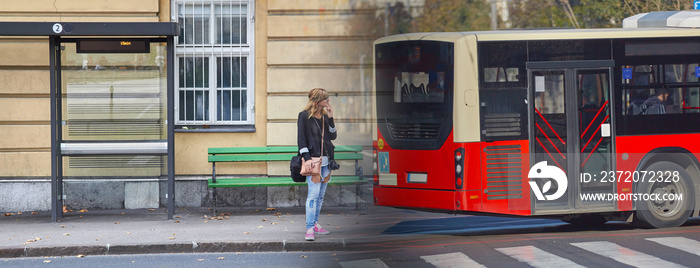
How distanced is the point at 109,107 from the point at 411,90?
8145 mm

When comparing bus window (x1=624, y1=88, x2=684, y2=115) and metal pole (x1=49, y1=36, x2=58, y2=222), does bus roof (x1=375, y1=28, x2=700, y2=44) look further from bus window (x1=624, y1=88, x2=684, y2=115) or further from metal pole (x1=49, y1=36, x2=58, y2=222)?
metal pole (x1=49, y1=36, x2=58, y2=222)

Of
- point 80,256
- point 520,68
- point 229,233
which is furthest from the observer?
point 229,233

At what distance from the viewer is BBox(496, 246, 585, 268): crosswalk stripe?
5573 millimetres

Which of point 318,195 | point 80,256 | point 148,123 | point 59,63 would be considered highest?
point 59,63

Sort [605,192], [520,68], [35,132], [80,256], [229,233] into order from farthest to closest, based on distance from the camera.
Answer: [35,132] < [229,233] < [80,256] < [520,68] < [605,192]

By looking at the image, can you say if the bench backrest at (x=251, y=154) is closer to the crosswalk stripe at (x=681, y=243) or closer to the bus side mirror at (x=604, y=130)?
the bus side mirror at (x=604, y=130)

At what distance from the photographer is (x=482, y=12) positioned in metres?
3.17

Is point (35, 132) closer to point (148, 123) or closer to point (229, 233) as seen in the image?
point (148, 123)

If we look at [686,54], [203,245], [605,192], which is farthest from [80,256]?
[686,54]

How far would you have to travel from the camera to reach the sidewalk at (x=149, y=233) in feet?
25.9

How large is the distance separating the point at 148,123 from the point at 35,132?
1.78 m

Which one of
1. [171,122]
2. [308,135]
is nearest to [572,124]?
[308,135]

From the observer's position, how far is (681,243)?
6.45m

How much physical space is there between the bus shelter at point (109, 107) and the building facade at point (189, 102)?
250 millimetres
